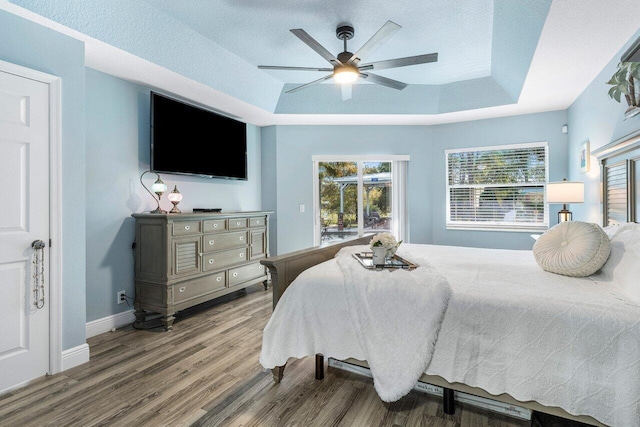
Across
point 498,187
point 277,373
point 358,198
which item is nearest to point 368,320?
point 277,373

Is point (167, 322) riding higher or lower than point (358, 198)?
lower

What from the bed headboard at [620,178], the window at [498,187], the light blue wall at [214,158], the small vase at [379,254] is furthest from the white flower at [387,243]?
the window at [498,187]

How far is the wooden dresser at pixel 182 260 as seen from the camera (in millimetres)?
3141

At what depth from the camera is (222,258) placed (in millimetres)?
3730

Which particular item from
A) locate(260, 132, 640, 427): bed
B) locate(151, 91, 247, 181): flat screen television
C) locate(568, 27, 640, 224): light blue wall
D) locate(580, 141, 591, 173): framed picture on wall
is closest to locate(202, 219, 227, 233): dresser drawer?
locate(151, 91, 247, 181): flat screen television

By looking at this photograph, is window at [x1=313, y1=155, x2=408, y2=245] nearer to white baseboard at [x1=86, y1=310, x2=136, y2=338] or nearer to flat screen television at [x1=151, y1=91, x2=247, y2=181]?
flat screen television at [x1=151, y1=91, x2=247, y2=181]

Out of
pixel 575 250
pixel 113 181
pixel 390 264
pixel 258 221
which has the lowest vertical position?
pixel 390 264

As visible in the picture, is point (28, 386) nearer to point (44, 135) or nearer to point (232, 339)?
point (232, 339)

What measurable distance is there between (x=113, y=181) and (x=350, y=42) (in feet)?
8.82

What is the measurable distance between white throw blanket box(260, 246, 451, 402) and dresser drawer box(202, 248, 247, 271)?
1.70 m

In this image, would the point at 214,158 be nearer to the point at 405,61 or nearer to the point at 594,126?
the point at 405,61

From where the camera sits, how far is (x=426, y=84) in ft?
14.6

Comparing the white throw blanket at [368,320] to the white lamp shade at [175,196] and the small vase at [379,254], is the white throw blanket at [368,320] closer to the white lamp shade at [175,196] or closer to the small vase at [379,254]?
the small vase at [379,254]

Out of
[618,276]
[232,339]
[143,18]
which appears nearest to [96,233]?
[232,339]
